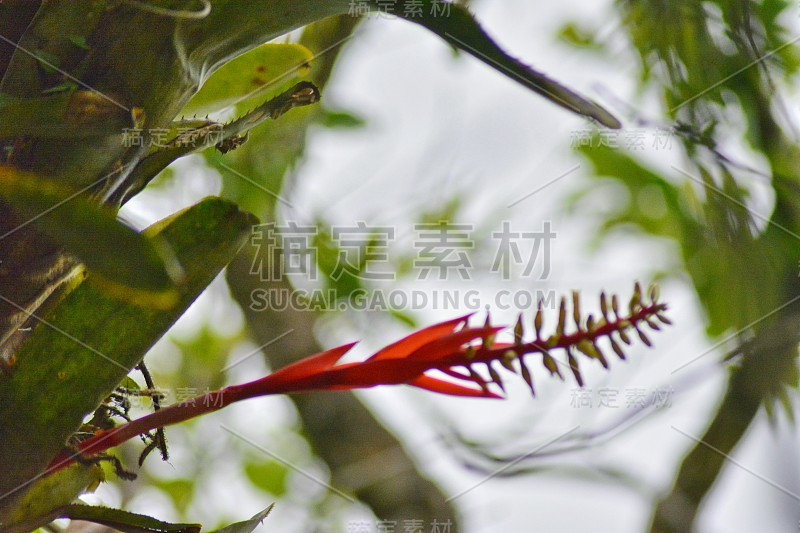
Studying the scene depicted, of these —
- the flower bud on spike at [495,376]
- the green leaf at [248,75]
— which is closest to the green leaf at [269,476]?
the green leaf at [248,75]

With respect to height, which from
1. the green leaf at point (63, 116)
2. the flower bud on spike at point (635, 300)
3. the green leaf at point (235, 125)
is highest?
the green leaf at point (235, 125)

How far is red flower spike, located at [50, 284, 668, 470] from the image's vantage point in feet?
1.11

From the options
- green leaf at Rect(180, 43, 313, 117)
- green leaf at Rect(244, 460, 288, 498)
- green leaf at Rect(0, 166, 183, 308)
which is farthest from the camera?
green leaf at Rect(244, 460, 288, 498)

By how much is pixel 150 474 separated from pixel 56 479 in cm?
109

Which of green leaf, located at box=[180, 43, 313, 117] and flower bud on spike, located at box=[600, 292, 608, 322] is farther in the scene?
green leaf, located at box=[180, 43, 313, 117]

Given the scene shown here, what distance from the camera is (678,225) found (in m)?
1.10

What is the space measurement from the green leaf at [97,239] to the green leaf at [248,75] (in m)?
0.25

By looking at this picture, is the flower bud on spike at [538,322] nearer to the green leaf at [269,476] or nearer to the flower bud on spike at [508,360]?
the flower bud on spike at [508,360]

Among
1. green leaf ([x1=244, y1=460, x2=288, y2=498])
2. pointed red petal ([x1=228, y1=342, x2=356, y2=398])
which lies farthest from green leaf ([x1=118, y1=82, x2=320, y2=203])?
green leaf ([x1=244, y1=460, x2=288, y2=498])

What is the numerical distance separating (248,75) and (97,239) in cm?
29

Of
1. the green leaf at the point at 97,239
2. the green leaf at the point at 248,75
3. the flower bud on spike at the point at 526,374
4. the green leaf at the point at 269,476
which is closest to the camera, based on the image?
the green leaf at the point at 97,239

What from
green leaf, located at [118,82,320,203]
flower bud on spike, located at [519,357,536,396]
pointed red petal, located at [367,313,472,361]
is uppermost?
green leaf, located at [118,82,320,203]

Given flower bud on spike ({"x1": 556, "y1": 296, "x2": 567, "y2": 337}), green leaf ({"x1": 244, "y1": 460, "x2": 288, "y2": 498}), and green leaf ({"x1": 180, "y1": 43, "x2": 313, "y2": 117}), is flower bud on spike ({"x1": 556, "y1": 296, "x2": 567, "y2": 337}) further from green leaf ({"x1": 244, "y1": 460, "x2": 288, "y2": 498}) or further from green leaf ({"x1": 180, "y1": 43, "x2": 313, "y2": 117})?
green leaf ({"x1": 244, "y1": 460, "x2": 288, "y2": 498})

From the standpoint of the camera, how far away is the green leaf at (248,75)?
1.59 ft
